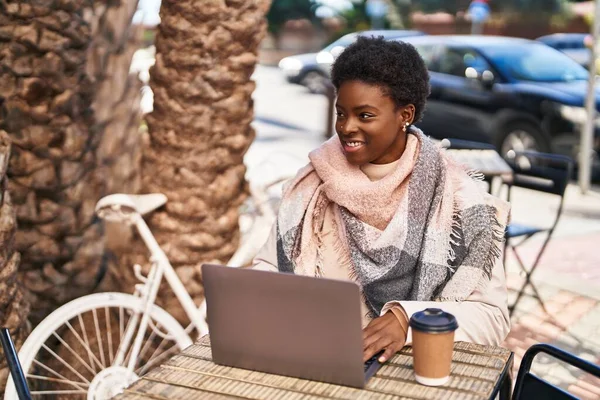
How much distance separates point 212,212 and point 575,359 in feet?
8.00

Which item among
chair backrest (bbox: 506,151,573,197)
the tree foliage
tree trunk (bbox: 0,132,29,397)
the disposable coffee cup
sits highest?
the disposable coffee cup

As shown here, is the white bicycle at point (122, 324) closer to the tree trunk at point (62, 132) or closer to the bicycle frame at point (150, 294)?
the bicycle frame at point (150, 294)

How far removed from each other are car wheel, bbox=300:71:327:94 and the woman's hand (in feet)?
55.5

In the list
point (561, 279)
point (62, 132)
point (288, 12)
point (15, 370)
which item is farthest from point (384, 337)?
point (288, 12)

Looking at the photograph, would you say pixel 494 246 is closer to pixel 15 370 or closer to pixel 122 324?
pixel 15 370

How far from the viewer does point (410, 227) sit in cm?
245

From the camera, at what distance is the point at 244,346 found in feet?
6.82

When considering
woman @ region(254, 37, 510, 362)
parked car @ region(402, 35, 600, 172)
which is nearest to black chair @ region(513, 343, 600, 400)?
woman @ region(254, 37, 510, 362)

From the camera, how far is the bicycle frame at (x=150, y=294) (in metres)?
3.50

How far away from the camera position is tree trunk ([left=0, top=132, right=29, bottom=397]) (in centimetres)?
315

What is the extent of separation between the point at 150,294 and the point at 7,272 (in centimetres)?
63

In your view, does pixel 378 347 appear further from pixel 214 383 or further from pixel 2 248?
pixel 2 248

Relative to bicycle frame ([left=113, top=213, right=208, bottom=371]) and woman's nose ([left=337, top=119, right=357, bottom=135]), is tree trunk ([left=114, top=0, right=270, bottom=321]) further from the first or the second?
woman's nose ([left=337, top=119, right=357, bottom=135])

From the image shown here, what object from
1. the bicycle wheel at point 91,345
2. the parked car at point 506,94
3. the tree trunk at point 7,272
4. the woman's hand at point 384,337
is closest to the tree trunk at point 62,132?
the bicycle wheel at point 91,345
